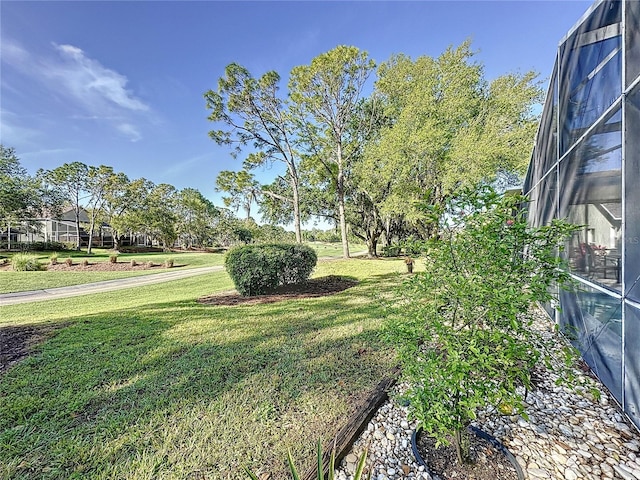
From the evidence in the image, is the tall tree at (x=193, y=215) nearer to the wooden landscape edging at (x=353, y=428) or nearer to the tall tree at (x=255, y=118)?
the tall tree at (x=255, y=118)

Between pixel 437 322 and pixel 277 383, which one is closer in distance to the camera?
pixel 437 322

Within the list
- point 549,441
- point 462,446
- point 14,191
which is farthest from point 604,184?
point 14,191

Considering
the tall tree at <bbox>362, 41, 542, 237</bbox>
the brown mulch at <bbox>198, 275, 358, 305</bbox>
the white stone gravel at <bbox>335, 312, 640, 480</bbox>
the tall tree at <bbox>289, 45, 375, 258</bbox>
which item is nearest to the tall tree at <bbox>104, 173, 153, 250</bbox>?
the tall tree at <bbox>289, 45, 375, 258</bbox>

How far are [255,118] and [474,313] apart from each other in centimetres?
1605

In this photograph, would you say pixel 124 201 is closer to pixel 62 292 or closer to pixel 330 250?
pixel 62 292

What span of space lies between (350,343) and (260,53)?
10634 mm

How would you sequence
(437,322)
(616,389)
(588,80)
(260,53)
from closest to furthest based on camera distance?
(437,322) → (616,389) → (588,80) → (260,53)

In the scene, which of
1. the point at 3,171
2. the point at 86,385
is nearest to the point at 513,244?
the point at 86,385

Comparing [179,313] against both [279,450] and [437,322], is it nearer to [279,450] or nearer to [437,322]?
[279,450]

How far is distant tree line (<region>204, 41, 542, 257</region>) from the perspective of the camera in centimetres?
1299

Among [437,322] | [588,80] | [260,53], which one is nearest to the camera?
[437,322]

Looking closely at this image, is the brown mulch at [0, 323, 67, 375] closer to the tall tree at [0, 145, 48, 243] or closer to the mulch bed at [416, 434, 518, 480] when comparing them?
the mulch bed at [416, 434, 518, 480]

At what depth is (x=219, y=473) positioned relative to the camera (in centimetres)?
154

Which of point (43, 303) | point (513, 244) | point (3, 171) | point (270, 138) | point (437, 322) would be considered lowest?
point (43, 303)
